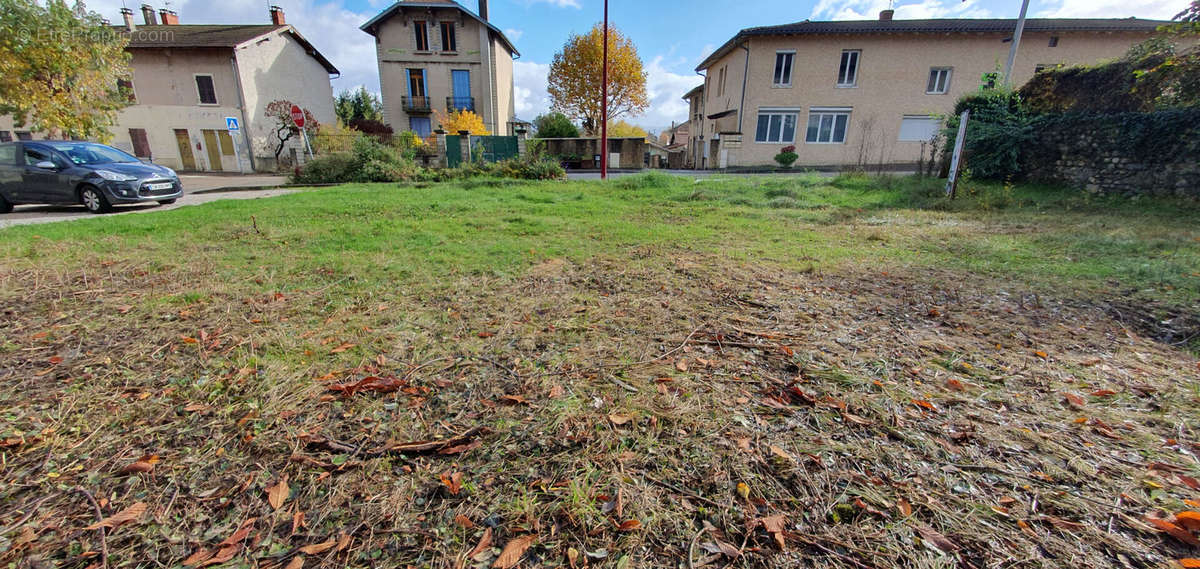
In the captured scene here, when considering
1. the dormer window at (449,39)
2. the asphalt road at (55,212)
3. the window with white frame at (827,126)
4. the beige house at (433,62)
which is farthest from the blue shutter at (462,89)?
the asphalt road at (55,212)

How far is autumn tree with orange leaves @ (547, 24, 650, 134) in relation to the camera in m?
36.2

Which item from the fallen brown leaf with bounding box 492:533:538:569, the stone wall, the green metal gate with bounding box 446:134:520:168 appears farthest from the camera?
the stone wall

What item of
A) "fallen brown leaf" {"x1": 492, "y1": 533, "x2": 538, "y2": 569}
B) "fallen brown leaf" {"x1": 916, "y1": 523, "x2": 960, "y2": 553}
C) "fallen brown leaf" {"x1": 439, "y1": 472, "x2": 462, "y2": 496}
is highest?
"fallen brown leaf" {"x1": 916, "y1": 523, "x2": 960, "y2": 553}

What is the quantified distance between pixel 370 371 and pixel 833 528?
2338mm

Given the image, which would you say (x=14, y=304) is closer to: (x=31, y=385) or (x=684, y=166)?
(x=31, y=385)

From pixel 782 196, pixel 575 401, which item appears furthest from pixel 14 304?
pixel 782 196

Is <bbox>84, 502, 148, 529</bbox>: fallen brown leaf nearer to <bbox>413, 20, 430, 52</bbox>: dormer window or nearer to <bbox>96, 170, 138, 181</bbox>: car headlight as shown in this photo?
<bbox>96, 170, 138, 181</bbox>: car headlight

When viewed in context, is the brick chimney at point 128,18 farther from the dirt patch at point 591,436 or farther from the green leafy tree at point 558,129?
the dirt patch at point 591,436

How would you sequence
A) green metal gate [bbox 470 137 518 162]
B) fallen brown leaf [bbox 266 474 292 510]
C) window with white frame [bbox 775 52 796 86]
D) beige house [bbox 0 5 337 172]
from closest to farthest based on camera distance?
1. fallen brown leaf [bbox 266 474 292 510]
2. green metal gate [bbox 470 137 518 162]
3. beige house [bbox 0 5 337 172]
4. window with white frame [bbox 775 52 796 86]

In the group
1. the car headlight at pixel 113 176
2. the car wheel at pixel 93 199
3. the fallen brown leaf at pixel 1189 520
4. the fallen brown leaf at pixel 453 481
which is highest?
the car headlight at pixel 113 176

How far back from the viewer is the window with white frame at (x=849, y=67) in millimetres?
22266

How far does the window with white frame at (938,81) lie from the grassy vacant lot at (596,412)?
22400mm

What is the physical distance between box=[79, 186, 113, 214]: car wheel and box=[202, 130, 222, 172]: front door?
57.2ft

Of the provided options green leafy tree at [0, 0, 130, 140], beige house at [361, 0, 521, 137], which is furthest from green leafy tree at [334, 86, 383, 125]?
green leafy tree at [0, 0, 130, 140]
